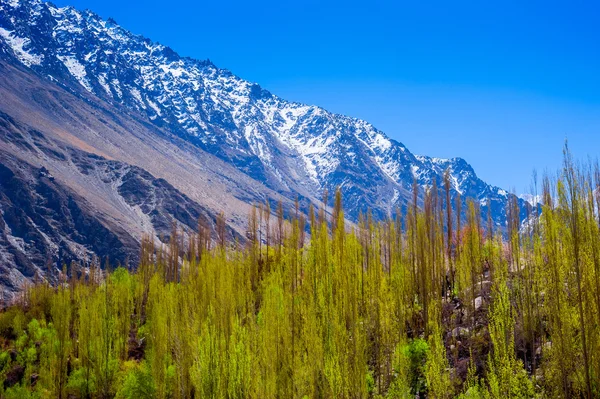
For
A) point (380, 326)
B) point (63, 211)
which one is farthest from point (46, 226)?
point (380, 326)

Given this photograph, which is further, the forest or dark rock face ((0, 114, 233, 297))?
dark rock face ((0, 114, 233, 297))

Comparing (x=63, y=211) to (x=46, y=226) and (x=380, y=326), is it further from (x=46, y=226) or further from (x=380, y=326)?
(x=380, y=326)

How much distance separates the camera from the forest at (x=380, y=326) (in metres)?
10.9

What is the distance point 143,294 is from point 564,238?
32312 mm

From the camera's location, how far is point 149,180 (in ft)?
515

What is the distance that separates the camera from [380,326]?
1678 cm

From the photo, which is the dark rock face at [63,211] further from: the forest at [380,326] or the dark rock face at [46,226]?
the forest at [380,326]

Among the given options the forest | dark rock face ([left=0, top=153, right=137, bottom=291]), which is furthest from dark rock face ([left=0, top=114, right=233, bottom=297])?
the forest

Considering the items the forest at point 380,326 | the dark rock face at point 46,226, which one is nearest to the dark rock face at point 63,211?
the dark rock face at point 46,226

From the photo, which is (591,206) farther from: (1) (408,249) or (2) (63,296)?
(2) (63,296)

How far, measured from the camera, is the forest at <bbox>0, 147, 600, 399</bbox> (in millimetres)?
10930

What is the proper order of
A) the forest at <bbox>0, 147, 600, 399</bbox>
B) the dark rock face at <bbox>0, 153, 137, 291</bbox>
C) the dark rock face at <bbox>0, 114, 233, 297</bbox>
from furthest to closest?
the dark rock face at <bbox>0, 153, 137, 291</bbox>, the dark rock face at <bbox>0, 114, 233, 297</bbox>, the forest at <bbox>0, 147, 600, 399</bbox>

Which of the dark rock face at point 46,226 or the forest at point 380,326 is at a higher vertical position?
the dark rock face at point 46,226

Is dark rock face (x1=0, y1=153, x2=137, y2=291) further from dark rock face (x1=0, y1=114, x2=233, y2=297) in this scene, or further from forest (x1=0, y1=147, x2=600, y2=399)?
forest (x1=0, y1=147, x2=600, y2=399)
